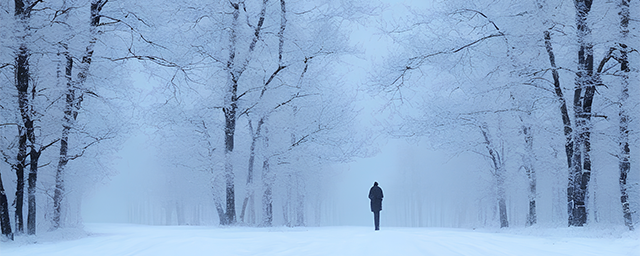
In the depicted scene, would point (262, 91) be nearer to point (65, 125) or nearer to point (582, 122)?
point (65, 125)

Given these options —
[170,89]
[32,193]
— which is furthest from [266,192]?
[32,193]

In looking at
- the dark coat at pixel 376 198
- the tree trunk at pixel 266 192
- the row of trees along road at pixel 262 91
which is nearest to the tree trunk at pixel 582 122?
the dark coat at pixel 376 198

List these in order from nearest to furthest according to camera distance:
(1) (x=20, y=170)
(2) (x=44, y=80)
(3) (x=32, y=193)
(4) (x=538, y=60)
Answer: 1. (1) (x=20, y=170)
2. (2) (x=44, y=80)
3. (3) (x=32, y=193)
4. (4) (x=538, y=60)

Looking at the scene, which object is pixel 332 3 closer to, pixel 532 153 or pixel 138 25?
pixel 138 25

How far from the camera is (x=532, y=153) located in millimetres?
20750

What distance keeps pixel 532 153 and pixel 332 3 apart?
34.0ft

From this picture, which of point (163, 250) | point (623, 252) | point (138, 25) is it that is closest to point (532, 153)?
point (623, 252)

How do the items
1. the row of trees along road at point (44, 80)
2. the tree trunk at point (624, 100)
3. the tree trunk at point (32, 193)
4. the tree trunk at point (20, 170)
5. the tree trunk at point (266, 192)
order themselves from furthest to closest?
1. the tree trunk at point (266, 192)
2. the tree trunk at point (624, 100)
3. the tree trunk at point (32, 193)
4. the tree trunk at point (20, 170)
5. the row of trees along road at point (44, 80)

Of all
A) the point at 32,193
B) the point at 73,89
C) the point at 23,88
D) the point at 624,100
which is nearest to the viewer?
the point at 23,88

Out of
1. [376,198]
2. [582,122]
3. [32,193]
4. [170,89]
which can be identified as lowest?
[376,198]

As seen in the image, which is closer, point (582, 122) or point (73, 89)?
point (73, 89)

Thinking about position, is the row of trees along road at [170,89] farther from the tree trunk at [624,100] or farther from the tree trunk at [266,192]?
the tree trunk at [624,100]

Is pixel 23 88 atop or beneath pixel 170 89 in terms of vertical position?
beneath

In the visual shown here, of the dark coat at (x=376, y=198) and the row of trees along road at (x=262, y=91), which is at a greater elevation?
the row of trees along road at (x=262, y=91)
